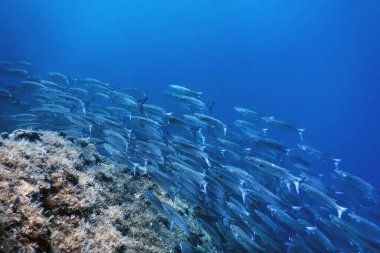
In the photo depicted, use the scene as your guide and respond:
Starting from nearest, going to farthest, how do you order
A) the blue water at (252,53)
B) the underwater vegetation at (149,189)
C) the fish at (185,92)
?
the underwater vegetation at (149,189) → the fish at (185,92) → the blue water at (252,53)

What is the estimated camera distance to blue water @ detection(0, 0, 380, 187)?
83.9 metres

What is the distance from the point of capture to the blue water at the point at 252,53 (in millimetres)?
83938

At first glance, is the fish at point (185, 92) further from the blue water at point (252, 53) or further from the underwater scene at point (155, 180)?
the blue water at point (252, 53)

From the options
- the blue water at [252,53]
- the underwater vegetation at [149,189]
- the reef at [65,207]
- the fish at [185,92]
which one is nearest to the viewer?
the reef at [65,207]

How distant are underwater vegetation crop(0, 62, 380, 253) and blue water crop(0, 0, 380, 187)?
58.7 m

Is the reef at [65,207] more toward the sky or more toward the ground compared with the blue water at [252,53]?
more toward the sky

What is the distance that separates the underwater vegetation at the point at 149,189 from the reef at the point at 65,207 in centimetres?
1

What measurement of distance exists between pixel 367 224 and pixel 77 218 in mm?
9224

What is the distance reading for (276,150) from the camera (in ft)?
37.3

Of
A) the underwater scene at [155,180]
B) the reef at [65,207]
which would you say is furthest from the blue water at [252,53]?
the reef at [65,207]

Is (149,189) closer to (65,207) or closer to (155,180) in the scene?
(155,180)

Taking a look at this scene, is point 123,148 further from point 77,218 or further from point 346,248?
point 346,248

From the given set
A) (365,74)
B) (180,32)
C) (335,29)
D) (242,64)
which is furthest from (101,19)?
(365,74)

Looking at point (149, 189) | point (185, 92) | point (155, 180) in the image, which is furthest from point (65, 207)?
point (185, 92)
